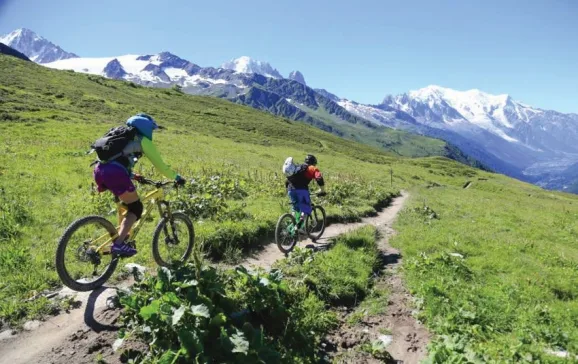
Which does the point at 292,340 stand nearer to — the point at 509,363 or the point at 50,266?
the point at 509,363

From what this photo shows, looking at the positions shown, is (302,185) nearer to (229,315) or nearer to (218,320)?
(229,315)

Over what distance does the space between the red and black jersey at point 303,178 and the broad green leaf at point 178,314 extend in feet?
25.1

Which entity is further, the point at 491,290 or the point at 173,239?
the point at 491,290

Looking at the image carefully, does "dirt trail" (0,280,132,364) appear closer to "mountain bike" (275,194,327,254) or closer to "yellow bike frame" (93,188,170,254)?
"yellow bike frame" (93,188,170,254)

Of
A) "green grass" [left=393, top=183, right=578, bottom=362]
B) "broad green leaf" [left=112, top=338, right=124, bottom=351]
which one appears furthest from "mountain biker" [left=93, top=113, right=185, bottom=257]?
"green grass" [left=393, top=183, right=578, bottom=362]

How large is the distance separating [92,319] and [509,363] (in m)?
7.50

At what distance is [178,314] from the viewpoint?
5730 millimetres

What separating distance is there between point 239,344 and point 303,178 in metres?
8.00

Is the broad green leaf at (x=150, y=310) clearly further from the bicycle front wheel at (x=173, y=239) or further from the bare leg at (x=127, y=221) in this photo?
the bicycle front wheel at (x=173, y=239)

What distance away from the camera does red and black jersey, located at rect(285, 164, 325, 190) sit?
42.3 ft

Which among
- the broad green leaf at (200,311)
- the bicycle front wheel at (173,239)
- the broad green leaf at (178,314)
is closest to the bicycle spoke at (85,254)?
the bicycle front wheel at (173,239)

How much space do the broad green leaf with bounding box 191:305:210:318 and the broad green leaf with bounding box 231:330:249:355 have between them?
52 centimetres

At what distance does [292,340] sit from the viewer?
717 centimetres

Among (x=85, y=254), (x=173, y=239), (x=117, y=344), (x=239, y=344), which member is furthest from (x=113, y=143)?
(x=239, y=344)
